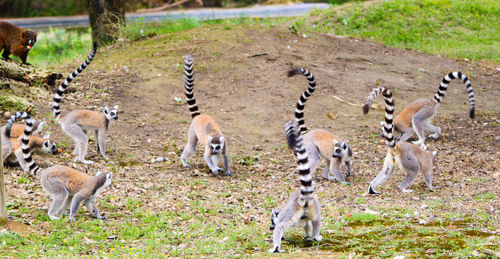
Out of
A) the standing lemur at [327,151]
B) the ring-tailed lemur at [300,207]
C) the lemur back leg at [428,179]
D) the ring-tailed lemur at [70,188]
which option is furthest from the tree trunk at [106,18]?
the ring-tailed lemur at [300,207]

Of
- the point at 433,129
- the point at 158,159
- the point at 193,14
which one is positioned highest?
the point at 193,14

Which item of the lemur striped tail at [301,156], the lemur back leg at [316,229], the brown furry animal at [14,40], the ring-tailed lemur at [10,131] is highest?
the brown furry animal at [14,40]

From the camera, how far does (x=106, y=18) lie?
14.6m

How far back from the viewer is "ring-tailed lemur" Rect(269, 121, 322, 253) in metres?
5.57

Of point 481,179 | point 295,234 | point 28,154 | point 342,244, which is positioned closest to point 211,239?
point 295,234

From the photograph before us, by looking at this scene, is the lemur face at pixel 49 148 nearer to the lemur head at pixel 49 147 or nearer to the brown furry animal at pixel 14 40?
the lemur head at pixel 49 147

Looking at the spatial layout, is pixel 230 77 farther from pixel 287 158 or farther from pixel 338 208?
pixel 338 208

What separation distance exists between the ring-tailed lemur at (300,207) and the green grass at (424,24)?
11047mm

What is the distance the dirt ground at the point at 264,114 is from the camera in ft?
26.3

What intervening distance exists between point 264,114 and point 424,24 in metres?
9.39

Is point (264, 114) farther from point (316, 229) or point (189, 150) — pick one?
point (316, 229)

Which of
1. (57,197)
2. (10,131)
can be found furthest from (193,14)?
(57,197)

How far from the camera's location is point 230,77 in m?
13.0

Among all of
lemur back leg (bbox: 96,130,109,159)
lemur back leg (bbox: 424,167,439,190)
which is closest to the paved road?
lemur back leg (bbox: 96,130,109,159)
